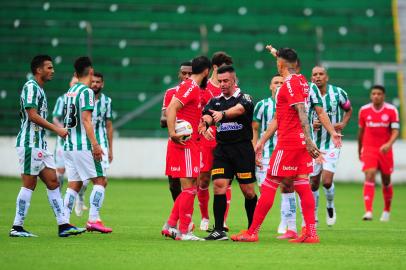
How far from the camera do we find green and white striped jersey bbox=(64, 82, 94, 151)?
37.7 feet

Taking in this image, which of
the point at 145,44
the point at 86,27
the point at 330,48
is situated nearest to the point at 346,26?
the point at 330,48

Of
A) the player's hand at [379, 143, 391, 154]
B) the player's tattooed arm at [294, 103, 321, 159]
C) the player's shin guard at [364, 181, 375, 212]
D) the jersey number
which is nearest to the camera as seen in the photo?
the player's tattooed arm at [294, 103, 321, 159]

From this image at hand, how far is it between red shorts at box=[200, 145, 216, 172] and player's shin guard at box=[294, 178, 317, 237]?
197cm

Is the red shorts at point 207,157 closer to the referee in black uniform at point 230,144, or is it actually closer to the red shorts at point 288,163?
the referee in black uniform at point 230,144

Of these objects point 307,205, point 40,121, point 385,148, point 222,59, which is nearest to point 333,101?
point 222,59

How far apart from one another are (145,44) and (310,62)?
5041mm

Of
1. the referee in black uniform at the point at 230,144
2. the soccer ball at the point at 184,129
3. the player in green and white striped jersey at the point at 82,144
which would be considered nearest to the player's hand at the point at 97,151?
the player in green and white striped jersey at the point at 82,144

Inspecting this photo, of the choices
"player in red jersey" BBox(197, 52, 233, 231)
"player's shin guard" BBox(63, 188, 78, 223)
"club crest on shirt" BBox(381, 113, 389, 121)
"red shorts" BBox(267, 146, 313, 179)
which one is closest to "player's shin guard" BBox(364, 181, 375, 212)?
"club crest on shirt" BBox(381, 113, 389, 121)

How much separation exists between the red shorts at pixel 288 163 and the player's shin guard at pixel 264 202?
15 cm

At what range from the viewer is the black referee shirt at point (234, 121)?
11.4 m

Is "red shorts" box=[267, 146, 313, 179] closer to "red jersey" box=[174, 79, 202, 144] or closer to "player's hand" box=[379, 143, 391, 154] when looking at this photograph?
"red jersey" box=[174, 79, 202, 144]

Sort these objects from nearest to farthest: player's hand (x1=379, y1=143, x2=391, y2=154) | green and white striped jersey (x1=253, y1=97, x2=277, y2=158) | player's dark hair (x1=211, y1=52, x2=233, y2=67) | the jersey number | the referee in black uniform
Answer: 1. the referee in black uniform
2. the jersey number
3. player's dark hair (x1=211, y1=52, x2=233, y2=67)
4. green and white striped jersey (x1=253, y1=97, x2=277, y2=158)
5. player's hand (x1=379, y1=143, x2=391, y2=154)

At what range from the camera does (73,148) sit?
12.0 m

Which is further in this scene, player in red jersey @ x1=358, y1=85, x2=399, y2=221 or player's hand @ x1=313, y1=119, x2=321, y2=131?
player in red jersey @ x1=358, y1=85, x2=399, y2=221
